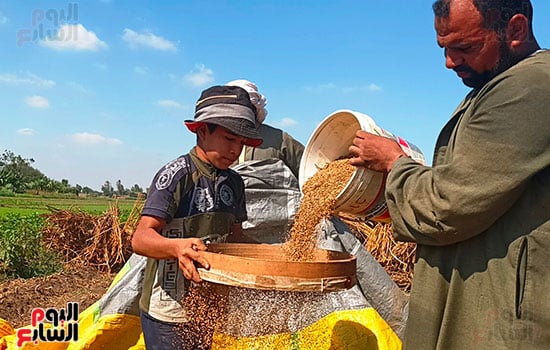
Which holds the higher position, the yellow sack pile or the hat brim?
the hat brim

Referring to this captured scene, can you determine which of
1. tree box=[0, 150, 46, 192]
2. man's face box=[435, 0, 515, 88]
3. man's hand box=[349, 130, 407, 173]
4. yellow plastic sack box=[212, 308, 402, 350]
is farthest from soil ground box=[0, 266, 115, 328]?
tree box=[0, 150, 46, 192]

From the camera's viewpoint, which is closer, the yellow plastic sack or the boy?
the boy

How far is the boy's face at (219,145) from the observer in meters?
2.32

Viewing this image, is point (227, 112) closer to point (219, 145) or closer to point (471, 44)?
point (219, 145)

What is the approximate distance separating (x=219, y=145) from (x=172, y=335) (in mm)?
831

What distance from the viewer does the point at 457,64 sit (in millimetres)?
1771

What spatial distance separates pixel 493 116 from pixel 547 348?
2.27 ft

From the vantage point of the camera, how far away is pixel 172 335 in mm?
2312

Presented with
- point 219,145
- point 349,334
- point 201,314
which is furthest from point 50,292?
point 219,145

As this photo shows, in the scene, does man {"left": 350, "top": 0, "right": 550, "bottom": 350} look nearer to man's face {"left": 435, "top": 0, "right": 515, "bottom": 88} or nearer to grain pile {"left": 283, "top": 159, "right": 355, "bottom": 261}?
man's face {"left": 435, "top": 0, "right": 515, "bottom": 88}

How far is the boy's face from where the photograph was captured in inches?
91.4

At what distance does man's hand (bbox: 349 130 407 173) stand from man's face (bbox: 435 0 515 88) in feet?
1.15

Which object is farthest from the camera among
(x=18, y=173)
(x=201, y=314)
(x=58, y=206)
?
(x=18, y=173)

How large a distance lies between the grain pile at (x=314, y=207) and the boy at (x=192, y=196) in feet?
1.09
